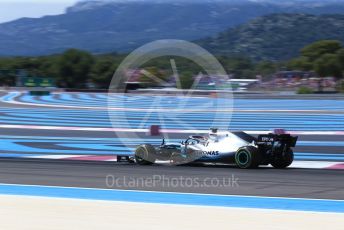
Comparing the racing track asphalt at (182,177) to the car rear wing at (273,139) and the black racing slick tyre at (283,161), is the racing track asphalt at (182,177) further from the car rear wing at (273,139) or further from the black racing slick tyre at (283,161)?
the car rear wing at (273,139)

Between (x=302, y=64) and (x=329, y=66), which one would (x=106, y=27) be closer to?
(x=302, y=64)

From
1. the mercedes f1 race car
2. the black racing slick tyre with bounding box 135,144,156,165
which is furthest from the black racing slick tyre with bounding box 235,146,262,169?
the black racing slick tyre with bounding box 135,144,156,165

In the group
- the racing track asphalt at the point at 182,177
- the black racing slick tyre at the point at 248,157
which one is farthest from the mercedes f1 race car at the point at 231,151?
the racing track asphalt at the point at 182,177

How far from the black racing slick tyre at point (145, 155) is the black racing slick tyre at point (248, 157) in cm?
158

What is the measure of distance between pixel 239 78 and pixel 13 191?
78.0m

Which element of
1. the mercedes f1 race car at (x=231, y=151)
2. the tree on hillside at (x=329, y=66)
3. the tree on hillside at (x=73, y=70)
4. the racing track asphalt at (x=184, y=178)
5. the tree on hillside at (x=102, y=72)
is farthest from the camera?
the tree on hillside at (x=329, y=66)

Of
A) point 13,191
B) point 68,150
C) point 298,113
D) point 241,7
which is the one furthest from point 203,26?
point 13,191

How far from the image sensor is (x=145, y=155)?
12352 mm

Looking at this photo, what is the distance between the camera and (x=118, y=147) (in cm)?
1694

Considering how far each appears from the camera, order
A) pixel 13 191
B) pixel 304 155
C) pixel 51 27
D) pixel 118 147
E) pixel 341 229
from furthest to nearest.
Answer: pixel 51 27, pixel 118 147, pixel 304 155, pixel 13 191, pixel 341 229

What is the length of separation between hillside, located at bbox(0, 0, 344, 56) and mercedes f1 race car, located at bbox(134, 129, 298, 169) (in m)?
78.4

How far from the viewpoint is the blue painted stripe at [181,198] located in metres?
7.79

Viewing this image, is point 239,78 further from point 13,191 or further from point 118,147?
point 13,191

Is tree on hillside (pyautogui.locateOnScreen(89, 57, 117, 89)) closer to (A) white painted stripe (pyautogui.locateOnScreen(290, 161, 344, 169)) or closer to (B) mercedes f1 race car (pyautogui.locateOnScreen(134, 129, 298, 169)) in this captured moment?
(A) white painted stripe (pyautogui.locateOnScreen(290, 161, 344, 169))
